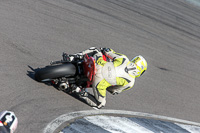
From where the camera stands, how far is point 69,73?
20.1ft

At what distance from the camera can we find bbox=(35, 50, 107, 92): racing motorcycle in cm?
600

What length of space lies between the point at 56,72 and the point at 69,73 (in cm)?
31

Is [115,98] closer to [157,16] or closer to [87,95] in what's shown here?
[87,95]

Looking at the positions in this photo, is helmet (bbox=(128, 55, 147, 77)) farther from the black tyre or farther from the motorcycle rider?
the black tyre

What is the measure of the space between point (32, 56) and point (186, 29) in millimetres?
9168

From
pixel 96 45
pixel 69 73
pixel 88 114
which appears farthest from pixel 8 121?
pixel 96 45

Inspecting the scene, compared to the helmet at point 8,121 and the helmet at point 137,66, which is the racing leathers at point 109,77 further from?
the helmet at point 8,121

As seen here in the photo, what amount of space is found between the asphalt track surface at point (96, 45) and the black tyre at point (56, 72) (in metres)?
0.30


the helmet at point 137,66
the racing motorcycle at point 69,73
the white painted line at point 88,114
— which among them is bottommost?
the white painted line at point 88,114

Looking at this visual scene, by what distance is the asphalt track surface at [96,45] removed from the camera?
5969 millimetres

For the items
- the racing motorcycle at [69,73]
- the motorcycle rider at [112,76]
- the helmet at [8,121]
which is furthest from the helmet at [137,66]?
the helmet at [8,121]

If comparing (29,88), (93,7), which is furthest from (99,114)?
(93,7)

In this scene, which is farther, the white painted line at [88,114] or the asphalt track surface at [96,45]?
the asphalt track surface at [96,45]

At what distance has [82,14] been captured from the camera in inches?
443
